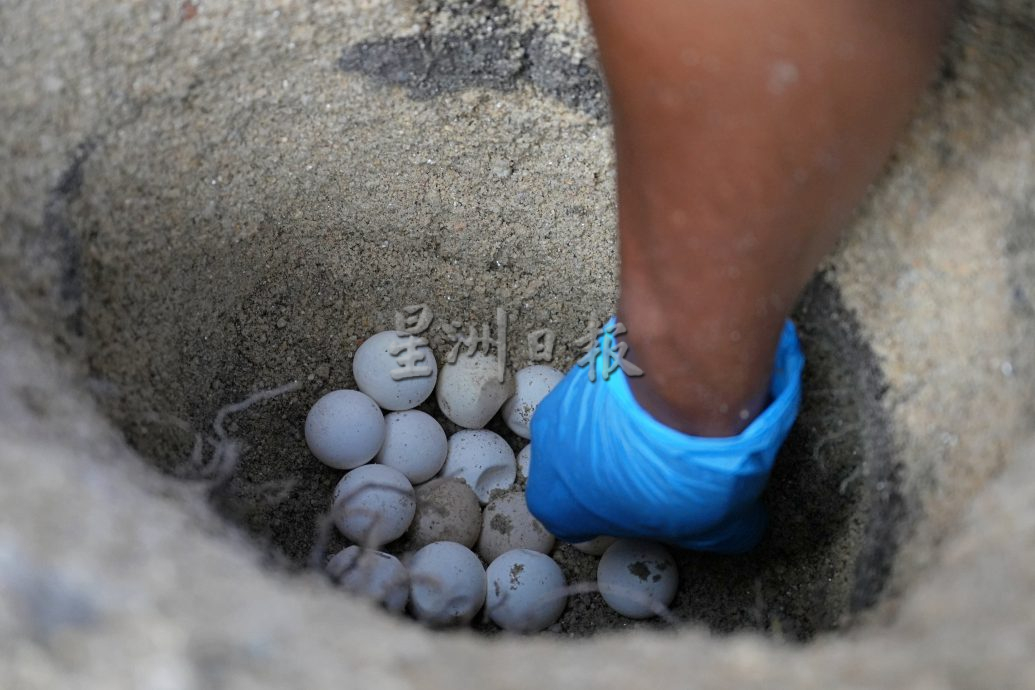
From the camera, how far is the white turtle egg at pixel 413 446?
1.38 meters

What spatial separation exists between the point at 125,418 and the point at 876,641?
715 mm

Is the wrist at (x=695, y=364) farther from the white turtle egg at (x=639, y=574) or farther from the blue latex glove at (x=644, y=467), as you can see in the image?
the white turtle egg at (x=639, y=574)

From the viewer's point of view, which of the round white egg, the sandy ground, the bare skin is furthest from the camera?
the round white egg

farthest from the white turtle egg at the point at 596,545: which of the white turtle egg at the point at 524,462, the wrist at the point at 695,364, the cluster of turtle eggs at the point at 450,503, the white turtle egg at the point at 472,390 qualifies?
the wrist at the point at 695,364

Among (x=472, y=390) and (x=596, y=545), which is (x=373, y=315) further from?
(x=596, y=545)

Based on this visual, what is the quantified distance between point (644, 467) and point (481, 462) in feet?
1.40

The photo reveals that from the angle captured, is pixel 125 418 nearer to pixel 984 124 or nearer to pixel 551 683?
pixel 551 683

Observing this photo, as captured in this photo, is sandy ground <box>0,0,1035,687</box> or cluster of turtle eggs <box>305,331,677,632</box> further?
cluster of turtle eggs <box>305,331,677,632</box>

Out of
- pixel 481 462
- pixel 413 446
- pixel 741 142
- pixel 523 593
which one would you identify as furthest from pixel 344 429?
pixel 741 142

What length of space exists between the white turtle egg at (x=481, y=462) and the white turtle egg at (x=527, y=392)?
4cm

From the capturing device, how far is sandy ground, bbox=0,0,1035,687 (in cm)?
55

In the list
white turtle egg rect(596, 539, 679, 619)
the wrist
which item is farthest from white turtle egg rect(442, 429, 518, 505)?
the wrist

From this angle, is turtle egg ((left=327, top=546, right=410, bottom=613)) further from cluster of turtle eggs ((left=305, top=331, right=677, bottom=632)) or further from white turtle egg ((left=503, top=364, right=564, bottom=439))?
white turtle egg ((left=503, top=364, right=564, bottom=439))

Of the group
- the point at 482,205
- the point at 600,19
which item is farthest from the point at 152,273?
the point at 600,19
